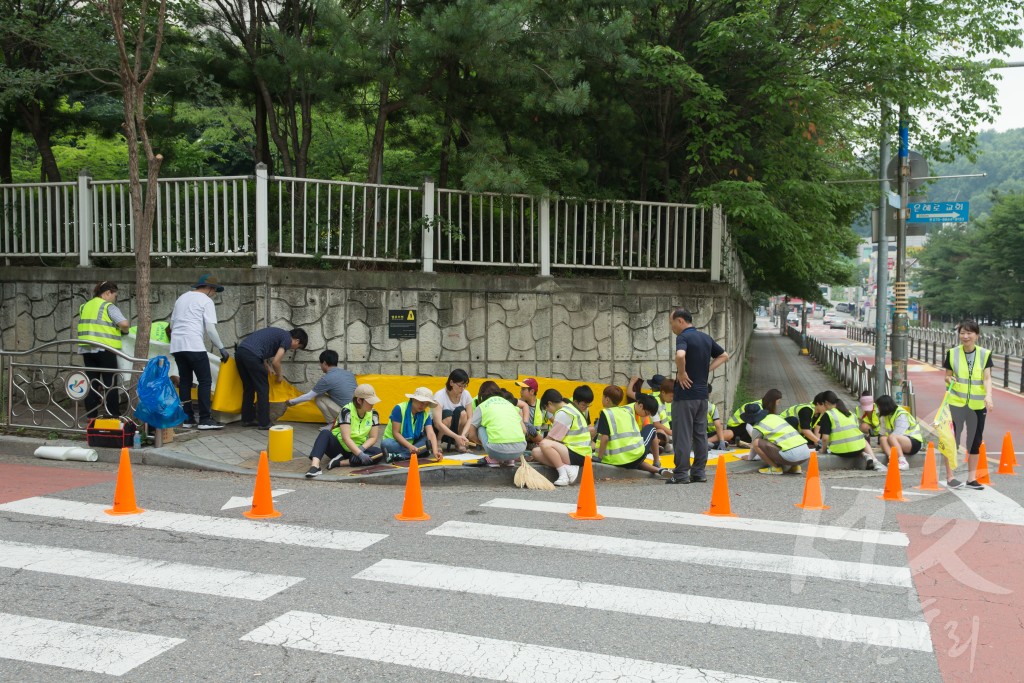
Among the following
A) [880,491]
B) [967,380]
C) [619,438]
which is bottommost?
[880,491]

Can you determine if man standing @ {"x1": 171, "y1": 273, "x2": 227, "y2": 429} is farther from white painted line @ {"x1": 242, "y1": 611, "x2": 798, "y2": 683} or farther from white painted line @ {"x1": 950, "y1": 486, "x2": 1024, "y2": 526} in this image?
white painted line @ {"x1": 950, "y1": 486, "x2": 1024, "y2": 526}

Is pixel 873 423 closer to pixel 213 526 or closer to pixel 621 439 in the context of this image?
pixel 621 439

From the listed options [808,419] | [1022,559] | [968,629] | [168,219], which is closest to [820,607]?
[968,629]

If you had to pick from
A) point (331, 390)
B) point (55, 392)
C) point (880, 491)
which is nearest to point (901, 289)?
point (880, 491)

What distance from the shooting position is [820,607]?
5.25m

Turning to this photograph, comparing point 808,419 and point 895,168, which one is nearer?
point 808,419

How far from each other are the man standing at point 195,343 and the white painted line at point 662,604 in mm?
5435

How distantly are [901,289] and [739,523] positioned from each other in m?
9.26

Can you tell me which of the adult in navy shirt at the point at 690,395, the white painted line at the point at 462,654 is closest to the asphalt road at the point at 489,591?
the white painted line at the point at 462,654

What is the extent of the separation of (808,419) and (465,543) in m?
6.05

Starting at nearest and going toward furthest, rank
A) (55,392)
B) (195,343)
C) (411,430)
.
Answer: (411,430) < (55,392) < (195,343)

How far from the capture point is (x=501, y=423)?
30.6ft

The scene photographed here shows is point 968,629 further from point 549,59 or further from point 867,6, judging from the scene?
point 867,6

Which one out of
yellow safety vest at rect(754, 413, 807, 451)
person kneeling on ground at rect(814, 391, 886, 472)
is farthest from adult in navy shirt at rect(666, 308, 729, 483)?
person kneeling on ground at rect(814, 391, 886, 472)
